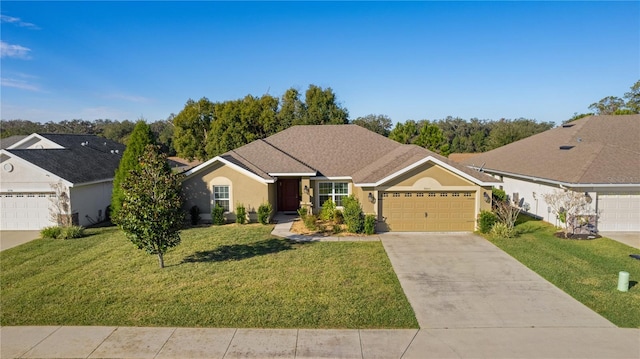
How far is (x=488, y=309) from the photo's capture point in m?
9.00

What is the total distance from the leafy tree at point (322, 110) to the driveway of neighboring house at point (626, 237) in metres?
29.2

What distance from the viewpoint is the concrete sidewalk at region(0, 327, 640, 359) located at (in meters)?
7.07

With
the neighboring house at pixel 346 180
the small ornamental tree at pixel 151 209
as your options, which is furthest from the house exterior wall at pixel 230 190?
the small ornamental tree at pixel 151 209

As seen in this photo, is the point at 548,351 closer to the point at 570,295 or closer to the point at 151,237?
the point at 570,295

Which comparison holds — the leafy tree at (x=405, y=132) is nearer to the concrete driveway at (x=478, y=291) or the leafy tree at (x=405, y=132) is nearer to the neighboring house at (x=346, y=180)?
the neighboring house at (x=346, y=180)

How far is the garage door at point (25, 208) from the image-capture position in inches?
730

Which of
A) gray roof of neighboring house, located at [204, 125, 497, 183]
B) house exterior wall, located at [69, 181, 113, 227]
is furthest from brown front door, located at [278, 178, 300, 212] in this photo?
house exterior wall, located at [69, 181, 113, 227]

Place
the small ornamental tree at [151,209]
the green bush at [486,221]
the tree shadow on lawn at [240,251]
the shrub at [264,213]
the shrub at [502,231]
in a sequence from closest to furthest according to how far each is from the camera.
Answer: the small ornamental tree at [151,209]
the tree shadow on lawn at [240,251]
the shrub at [502,231]
the green bush at [486,221]
the shrub at [264,213]

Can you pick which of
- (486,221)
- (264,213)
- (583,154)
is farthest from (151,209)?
(583,154)

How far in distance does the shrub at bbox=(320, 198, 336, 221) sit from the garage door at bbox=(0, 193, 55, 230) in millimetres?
13518

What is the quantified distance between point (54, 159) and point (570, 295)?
75.3ft

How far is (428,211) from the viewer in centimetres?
1741

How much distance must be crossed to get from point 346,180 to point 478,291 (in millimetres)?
11761

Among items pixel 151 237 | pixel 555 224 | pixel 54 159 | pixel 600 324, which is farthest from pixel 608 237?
pixel 54 159
